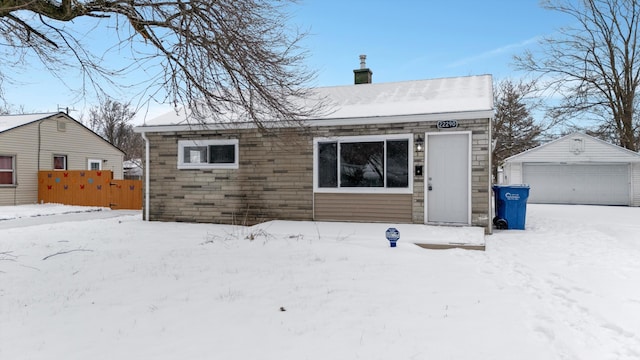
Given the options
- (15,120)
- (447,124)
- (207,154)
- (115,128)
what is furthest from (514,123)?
(115,128)

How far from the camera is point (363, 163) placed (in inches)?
351

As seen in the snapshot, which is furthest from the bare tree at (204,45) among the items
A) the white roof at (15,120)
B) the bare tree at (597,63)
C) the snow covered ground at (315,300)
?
the bare tree at (597,63)

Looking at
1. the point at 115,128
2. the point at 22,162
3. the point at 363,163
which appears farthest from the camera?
the point at 115,128

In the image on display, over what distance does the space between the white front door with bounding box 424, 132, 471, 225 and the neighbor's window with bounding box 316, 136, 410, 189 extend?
0.52 metres

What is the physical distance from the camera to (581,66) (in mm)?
20828

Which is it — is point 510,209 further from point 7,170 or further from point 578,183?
point 7,170

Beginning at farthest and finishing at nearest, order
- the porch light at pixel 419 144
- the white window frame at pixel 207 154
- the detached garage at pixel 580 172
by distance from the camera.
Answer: the detached garage at pixel 580 172, the white window frame at pixel 207 154, the porch light at pixel 419 144

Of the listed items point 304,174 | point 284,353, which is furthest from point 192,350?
point 304,174

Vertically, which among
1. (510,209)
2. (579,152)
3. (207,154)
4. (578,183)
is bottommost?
(510,209)

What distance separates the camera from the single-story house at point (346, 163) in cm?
830

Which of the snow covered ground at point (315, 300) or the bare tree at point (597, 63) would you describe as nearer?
the snow covered ground at point (315, 300)

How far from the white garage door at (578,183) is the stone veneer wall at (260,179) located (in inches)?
521

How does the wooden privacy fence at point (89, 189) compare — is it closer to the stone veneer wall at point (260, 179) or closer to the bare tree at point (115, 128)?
the stone veneer wall at point (260, 179)

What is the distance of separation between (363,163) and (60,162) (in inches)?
637
